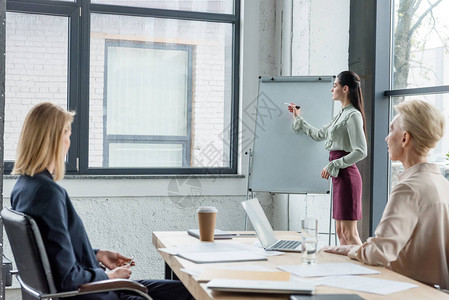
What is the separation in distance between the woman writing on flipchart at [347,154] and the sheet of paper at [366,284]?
2.31 meters

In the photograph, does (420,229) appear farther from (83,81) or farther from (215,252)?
(83,81)

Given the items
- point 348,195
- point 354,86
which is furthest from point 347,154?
point 354,86

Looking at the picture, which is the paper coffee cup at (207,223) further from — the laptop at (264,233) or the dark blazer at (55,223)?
the dark blazer at (55,223)

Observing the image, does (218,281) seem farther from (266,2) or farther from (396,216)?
(266,2)

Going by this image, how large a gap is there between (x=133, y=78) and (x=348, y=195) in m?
2.20

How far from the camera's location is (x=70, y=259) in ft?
6.11

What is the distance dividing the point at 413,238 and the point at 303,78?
2673mm

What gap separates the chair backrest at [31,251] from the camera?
177 centimetres

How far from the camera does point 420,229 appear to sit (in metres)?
1.96

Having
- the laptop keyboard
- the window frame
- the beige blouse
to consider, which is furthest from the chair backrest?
the window frame

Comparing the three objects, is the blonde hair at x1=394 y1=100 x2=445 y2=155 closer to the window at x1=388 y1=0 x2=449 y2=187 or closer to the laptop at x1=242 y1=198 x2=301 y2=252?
the laptop at x1=242 y1=198 x2=301 y2=252

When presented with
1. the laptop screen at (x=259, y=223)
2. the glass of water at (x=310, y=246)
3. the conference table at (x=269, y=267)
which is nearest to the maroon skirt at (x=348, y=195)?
the conference table at (x=269, y=267)

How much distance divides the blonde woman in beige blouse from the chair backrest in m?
1.04

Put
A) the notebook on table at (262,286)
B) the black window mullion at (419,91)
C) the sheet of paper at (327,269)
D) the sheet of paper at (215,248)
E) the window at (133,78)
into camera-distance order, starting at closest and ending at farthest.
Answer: the notebook on table at (262,286) → the sheet of paper at (327,269) → the sheet of paper at (215,248) → the black window mullion at (419,91) → the window at (133,78)
